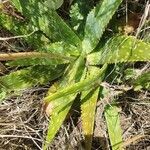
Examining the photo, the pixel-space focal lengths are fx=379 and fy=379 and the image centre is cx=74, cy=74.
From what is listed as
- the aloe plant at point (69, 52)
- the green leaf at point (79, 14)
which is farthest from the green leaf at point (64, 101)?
the green leaf at point (79, 14)

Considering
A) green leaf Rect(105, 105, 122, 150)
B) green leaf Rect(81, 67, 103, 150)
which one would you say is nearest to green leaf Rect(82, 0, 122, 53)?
green leaf Rect(81, 67, 103, 150)

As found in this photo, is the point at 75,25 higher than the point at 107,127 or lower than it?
higher

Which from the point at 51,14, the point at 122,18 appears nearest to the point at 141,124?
the point at 122,18

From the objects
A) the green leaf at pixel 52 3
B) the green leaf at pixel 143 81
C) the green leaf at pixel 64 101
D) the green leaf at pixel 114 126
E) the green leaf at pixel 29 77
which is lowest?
the green leaf at pixel 114 126

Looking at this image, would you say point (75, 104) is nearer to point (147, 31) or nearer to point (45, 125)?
point (45, 125)

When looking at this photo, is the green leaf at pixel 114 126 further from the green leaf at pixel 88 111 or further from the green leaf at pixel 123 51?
the green leaf at pixel 123 51

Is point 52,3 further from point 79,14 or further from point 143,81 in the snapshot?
point 143,81

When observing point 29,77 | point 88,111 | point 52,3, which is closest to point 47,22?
point 52,3

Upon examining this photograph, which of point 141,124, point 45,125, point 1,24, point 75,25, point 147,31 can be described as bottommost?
point 141,124
